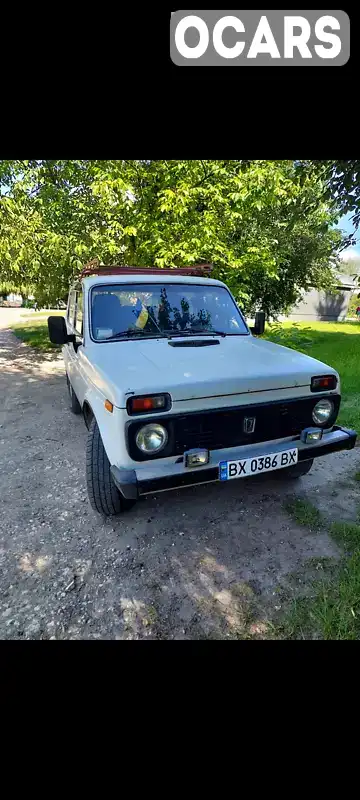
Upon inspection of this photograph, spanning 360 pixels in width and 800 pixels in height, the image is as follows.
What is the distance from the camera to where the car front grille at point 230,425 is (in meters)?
2.41

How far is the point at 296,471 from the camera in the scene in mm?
3619

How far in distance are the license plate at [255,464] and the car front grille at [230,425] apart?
15 cm

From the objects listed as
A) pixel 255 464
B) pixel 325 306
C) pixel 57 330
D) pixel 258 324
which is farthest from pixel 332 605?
pixel 325 306

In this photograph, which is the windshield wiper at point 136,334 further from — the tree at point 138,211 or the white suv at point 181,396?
A: the tree at point 138,211

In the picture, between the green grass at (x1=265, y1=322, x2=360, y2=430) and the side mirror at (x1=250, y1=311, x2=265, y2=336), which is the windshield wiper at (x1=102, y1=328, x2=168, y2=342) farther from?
the green grass at (x1=265, y1=322, x2=360, y2=430)

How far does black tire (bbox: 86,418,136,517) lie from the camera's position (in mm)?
2861

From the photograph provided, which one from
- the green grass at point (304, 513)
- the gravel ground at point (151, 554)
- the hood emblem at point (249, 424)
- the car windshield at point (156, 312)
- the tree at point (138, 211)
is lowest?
the gravel ground at point (151, 554)

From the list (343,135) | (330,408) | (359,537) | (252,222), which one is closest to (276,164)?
(252,222)

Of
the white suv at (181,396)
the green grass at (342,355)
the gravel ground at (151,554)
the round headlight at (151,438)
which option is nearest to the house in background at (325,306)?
the green grass at (342,355)

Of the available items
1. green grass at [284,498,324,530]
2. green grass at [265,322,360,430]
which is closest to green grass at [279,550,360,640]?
green grass at [284,498,324,530]

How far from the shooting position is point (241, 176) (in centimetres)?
626

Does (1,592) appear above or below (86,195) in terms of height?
below
